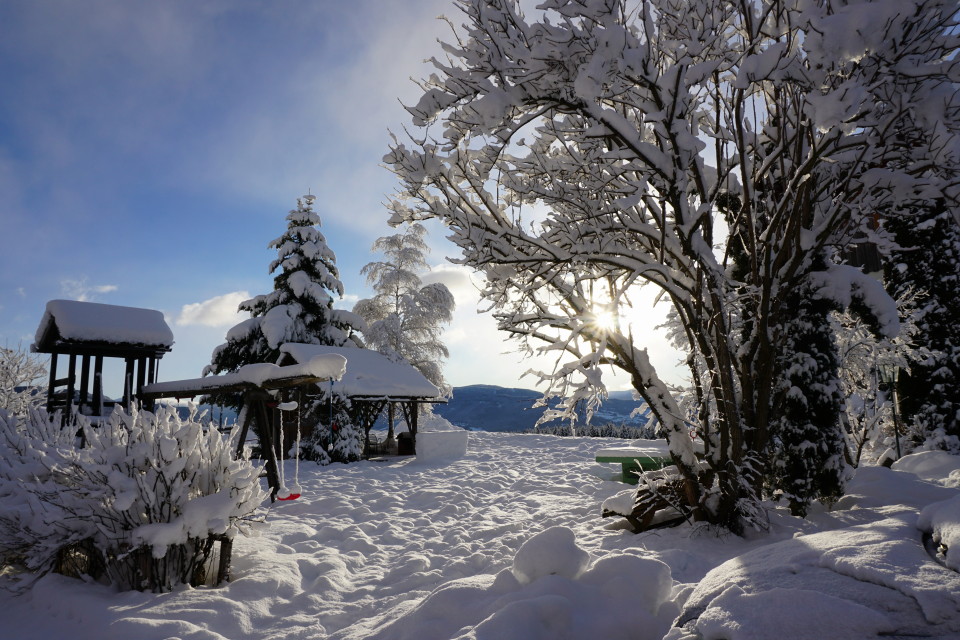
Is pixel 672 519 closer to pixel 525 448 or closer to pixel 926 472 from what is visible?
pixel 926 472

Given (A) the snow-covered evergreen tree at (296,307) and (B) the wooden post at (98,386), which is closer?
(B) the wooden post at (98,386)

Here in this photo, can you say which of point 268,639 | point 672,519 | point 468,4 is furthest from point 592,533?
point 468,4

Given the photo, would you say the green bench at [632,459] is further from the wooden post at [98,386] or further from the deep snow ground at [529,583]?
the wooden post at [98,386]

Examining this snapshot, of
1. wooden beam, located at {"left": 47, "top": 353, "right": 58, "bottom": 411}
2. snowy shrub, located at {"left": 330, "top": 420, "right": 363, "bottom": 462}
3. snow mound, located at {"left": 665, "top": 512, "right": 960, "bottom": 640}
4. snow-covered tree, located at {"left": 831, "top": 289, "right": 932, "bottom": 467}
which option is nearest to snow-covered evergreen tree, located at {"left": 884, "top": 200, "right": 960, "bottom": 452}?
snow-covered tree, located at {"left": 831, "top": 289, "right": 932, "bottom": 467}

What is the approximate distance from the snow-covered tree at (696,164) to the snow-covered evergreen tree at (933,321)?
21.5ft

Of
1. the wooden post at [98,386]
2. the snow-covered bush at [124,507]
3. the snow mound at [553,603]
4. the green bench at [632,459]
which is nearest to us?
the snow mound at [553,603]

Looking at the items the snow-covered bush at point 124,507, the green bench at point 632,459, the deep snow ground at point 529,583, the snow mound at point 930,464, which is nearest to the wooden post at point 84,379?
the deep snow ground at point 529,583

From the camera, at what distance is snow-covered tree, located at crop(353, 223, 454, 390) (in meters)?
22.7

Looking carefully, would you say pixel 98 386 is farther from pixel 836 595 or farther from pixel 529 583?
pixel 836 595

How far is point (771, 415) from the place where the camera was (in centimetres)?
598

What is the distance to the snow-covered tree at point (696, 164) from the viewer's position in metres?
3.89

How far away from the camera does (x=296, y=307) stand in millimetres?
19750

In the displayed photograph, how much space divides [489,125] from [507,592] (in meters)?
3.82

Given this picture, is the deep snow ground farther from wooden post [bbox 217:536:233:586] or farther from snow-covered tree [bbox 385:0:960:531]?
snow-covered tree [bbox 385:0:960:531]
